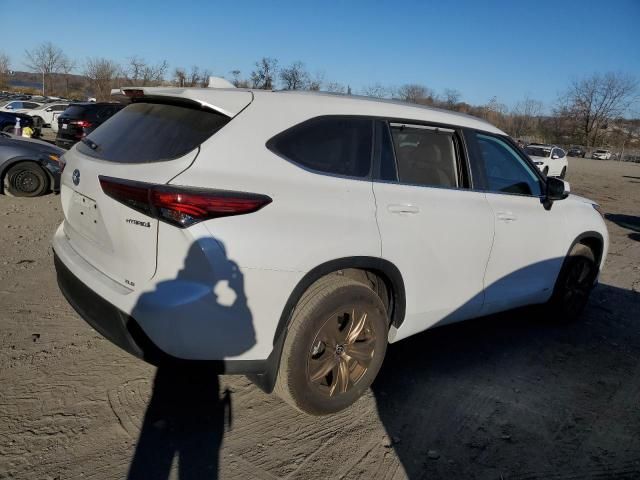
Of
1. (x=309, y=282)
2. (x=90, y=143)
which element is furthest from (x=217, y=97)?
(x=309, y=282)

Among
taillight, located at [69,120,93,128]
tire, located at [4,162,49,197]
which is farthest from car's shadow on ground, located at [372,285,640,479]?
taillight, located at [69,120,93,128]

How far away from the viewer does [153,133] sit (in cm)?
266

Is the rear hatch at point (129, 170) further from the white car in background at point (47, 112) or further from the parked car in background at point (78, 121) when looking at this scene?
the white car in background at point (47, 112)

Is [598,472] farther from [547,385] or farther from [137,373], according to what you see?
[137,373]

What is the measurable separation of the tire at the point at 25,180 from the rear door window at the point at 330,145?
730 cm

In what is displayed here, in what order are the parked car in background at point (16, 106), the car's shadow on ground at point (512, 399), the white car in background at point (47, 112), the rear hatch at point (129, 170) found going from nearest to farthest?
the rear hatch at point (129, 170)
the car's shadow on ground at point (512, 399)
the white car in background at point (47, 112)
the parked car in background at point (16, 106)

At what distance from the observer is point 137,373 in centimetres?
325

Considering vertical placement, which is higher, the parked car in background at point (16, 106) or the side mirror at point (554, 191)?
the parked car in background at point (16, 106)

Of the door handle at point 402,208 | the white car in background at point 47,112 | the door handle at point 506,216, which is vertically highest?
the white car in background at point 47,112

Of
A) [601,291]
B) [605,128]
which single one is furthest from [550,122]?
[601,291]

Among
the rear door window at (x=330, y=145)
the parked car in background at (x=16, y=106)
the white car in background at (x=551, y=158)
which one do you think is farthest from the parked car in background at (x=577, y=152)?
the rear door window at (x=330, y=145)

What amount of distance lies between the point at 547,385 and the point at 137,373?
2817mm

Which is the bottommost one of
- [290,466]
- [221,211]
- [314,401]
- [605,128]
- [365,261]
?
[290,466]

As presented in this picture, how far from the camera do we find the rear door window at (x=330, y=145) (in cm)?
260
